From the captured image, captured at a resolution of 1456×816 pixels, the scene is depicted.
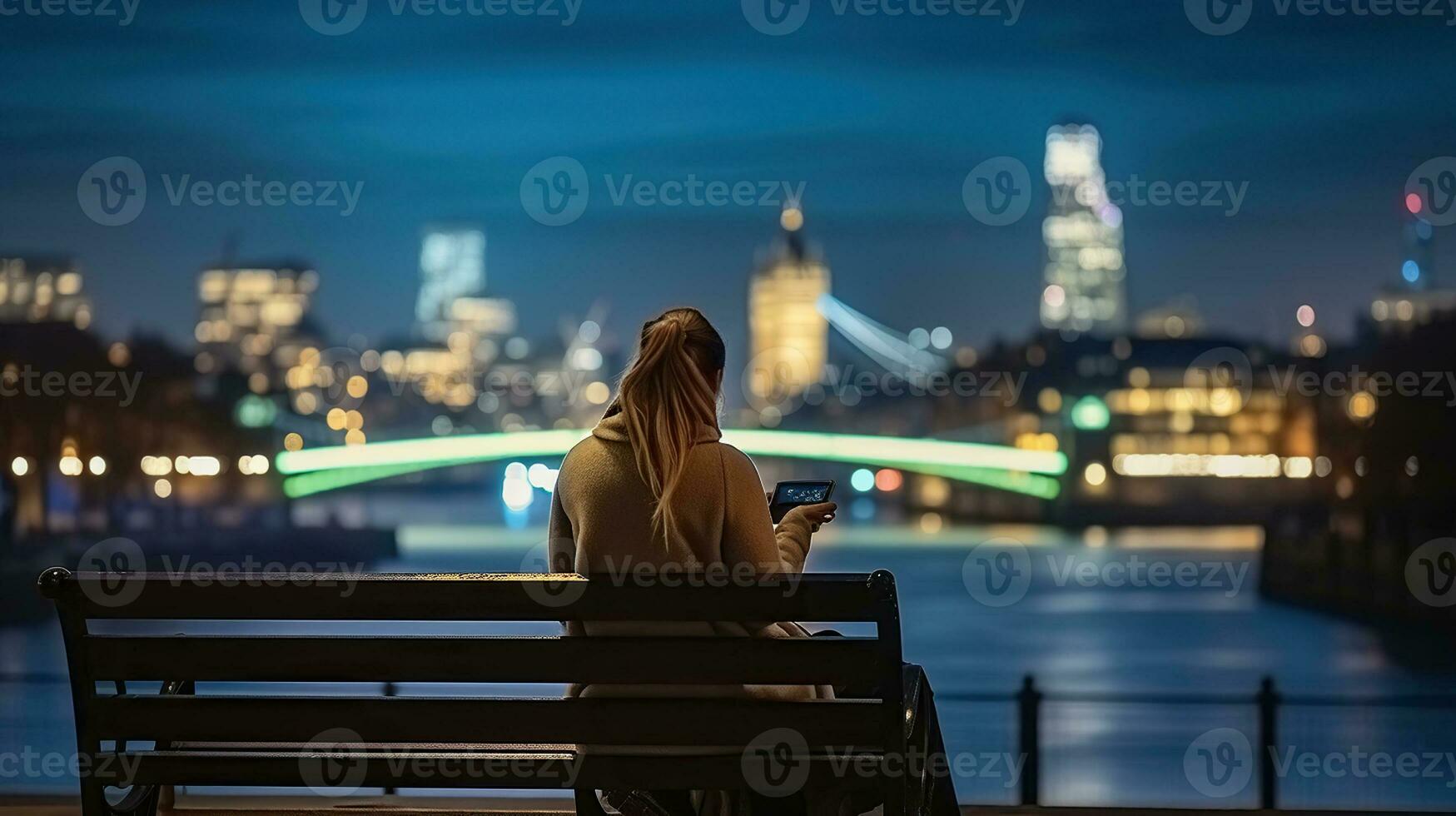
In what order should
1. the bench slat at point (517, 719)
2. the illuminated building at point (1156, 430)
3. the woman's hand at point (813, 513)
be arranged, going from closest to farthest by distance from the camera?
the bench slat at point (517, 719) → the woman's hand at point (813, 513) → the illuminated building at point (1156, 430)

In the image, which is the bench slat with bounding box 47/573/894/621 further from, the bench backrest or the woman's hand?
the woman's hand

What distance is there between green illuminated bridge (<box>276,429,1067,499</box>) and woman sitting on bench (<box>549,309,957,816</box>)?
71.8 ft

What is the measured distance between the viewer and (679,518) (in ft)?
8.27

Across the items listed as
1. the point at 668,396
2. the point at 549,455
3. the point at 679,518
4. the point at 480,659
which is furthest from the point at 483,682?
the point at 549,455

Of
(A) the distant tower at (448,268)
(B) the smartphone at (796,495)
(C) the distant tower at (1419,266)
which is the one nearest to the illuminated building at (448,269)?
(A) the distant tower at (448,268)

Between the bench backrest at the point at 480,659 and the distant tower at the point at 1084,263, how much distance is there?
110393 millimetres

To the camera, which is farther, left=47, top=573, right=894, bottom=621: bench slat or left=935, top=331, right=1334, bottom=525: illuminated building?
left=935, top=331, right=1334, bottom=525: illuminated building

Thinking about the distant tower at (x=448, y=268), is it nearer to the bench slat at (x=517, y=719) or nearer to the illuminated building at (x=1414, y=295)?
the illuminated building at (x=1414, y=295)

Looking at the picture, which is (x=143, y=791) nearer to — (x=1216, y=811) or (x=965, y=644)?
(x=1216, y=811)

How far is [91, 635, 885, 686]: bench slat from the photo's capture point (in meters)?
2.37

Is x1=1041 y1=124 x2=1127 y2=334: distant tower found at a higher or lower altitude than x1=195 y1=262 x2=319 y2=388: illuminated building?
higher

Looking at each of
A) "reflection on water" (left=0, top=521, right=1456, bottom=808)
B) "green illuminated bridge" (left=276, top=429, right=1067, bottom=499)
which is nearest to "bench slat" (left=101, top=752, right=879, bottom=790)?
"reflection on water" (left=0, top=521, right=1456, bottom=808)

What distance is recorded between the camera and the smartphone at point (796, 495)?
2.80 meters

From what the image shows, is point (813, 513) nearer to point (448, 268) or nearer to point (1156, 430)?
point (1156, 430)
